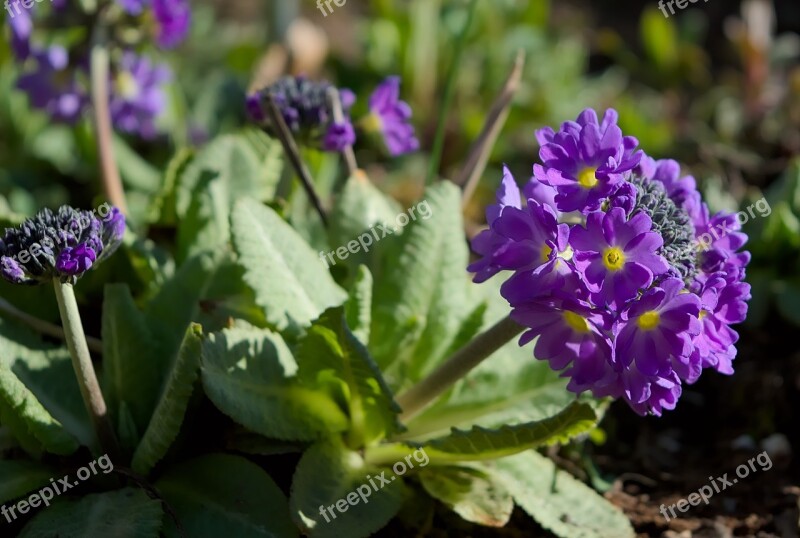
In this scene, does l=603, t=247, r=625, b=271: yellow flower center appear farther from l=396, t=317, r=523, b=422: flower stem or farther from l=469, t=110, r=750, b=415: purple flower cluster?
l=396, t=317, r=523, b=422: flower stem

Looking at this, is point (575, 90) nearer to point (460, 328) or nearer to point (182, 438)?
point (460, 328)

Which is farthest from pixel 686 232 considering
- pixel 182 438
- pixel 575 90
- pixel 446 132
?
pixel 575 90

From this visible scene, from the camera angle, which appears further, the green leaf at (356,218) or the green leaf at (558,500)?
the green leaf at (356,218)

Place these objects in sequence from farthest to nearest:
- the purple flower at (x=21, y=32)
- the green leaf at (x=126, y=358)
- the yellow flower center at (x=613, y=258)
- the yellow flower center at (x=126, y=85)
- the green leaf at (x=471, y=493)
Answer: the yellow flower center at (x=126, y=85), the purple flower at (x=21, y=32), the green leaf at (x=126, y=358), the green leaf at (x=471, y=493), the yellow flower center at (x=613, y=258)

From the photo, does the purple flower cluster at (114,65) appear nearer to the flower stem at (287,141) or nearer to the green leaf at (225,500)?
the flower stem at (287,141)

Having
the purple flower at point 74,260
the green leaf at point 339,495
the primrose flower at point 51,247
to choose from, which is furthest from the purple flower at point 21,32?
the green leaf at point 339,495

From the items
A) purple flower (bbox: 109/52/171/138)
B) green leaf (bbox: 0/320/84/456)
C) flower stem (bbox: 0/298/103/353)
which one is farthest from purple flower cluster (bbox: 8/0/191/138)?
green leaf (bbox: 0/320/84/456)

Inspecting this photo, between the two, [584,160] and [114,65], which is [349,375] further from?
[114,65]
